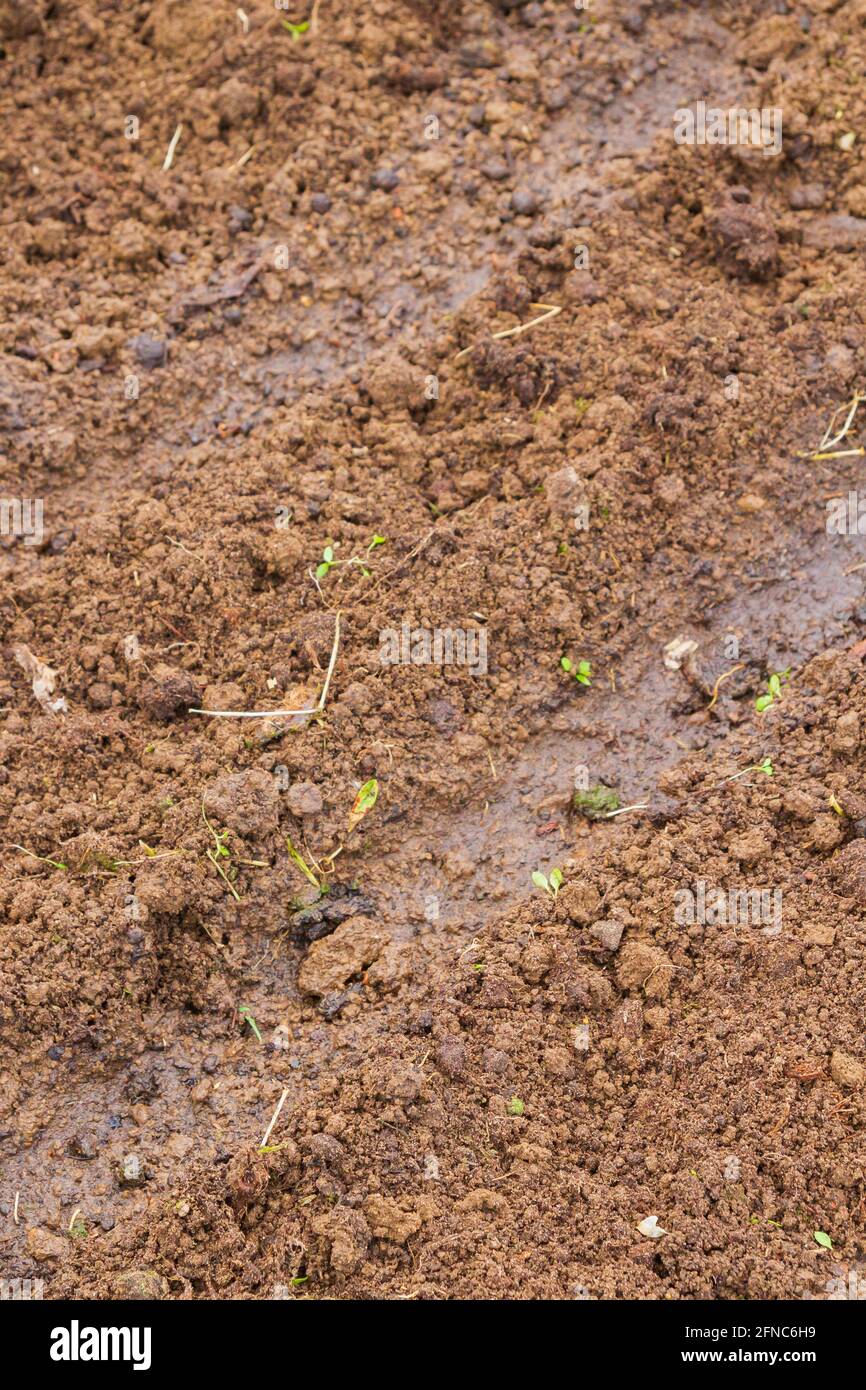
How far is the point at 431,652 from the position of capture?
3.93m

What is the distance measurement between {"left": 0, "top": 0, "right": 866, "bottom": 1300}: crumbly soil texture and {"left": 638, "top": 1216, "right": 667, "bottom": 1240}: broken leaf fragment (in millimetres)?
10

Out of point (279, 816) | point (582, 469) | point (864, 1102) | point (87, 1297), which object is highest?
point (582, 469)

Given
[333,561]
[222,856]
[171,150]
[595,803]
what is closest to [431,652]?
[333,561]

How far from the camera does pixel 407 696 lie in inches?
152

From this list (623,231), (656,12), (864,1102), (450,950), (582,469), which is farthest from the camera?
(656,12)

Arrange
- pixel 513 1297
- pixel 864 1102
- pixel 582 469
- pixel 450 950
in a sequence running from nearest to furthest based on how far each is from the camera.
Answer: pixel 513 1297 → pixel 864 1102 → pixel 450 950 → pixel 582 469

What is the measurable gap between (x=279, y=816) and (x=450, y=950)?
1.99ft

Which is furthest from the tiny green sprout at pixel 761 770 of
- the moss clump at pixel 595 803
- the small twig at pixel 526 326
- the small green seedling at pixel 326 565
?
the small twig at pixel 526 326

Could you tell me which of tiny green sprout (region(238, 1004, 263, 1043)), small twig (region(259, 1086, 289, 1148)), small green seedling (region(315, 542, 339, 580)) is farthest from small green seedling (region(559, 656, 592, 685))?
small twig (region(259, 1086, 289, 1148))

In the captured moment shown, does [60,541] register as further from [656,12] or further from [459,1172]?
[656,12]

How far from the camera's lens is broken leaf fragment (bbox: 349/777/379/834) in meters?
3.72

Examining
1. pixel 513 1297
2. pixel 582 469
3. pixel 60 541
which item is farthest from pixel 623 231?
pixel 513 1297

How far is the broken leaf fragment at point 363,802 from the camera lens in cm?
372

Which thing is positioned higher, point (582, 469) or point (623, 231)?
point (623, 231)
